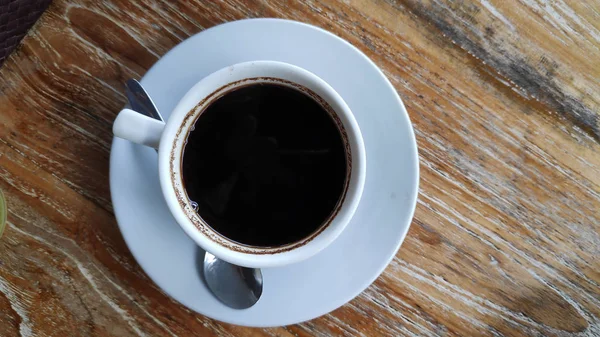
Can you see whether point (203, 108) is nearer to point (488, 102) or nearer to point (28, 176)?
point (28, 176)

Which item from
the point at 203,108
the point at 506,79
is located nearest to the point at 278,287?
the point at 203,108

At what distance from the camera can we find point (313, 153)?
0.73 m

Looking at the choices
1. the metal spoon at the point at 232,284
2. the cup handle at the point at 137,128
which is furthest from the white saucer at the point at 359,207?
the cup handle at the point at 137,128

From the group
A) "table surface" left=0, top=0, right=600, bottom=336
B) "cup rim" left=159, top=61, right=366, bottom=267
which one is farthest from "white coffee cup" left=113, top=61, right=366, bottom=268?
"table surface" left=0, top=0, right=600, bottom=336

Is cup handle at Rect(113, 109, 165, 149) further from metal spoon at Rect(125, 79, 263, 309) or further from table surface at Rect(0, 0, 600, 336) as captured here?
table surface at Rect(0, 0, 600, 336)

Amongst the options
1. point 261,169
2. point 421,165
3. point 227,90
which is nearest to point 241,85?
point 227,90

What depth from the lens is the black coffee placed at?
2.36ft

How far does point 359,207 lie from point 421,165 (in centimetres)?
19

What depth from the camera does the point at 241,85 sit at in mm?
703

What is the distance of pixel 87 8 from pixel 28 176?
12.1 inches

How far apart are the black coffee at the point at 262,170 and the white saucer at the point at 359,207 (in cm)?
6

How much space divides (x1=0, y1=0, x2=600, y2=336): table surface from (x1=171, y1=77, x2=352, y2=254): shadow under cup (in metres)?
0.22

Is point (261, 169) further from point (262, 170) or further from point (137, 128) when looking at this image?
point (137, 128)

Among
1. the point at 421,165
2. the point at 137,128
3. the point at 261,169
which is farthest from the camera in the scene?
the point at 421,165
